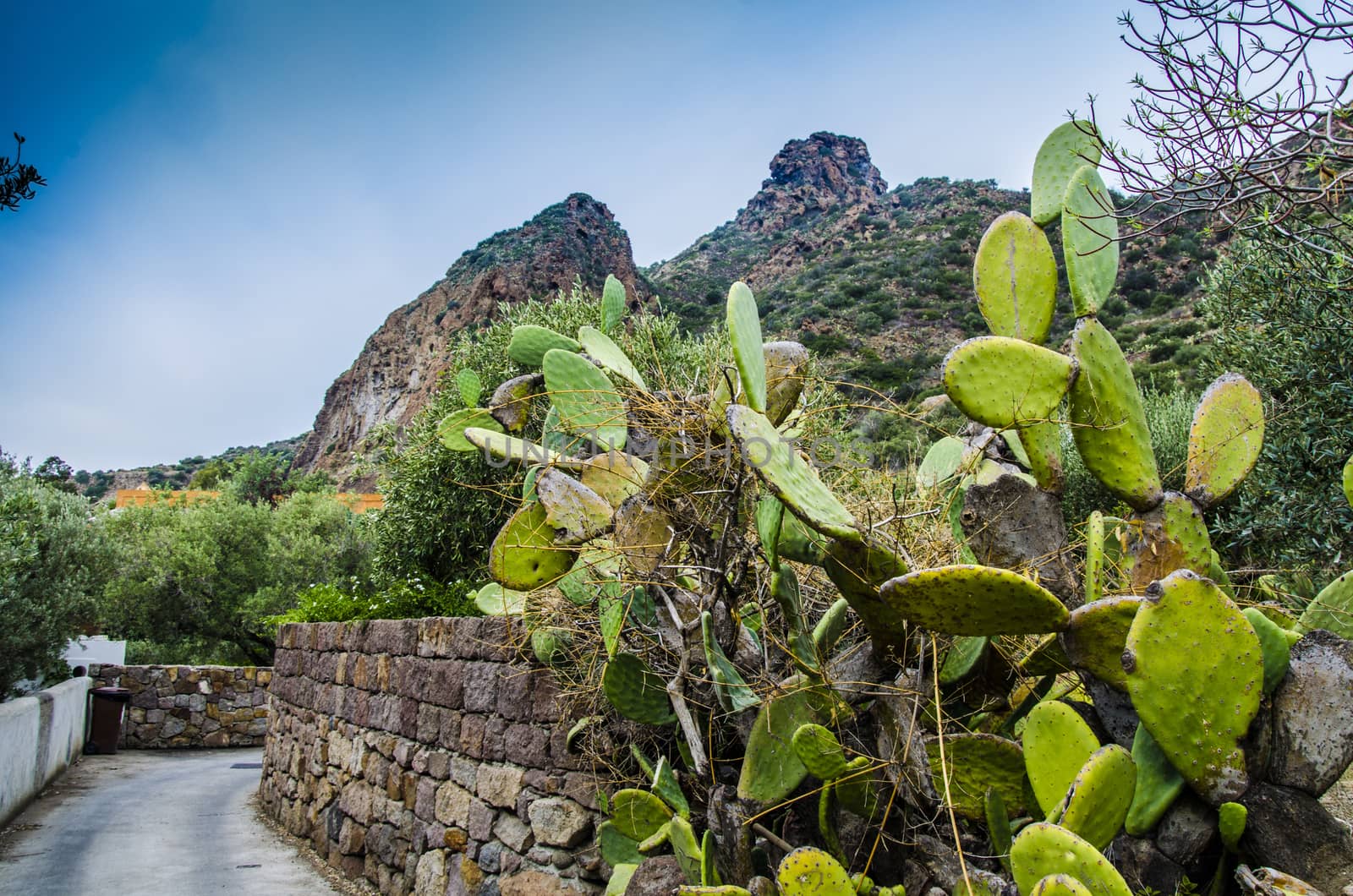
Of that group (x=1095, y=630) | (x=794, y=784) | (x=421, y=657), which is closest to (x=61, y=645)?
(x=421, y=657)

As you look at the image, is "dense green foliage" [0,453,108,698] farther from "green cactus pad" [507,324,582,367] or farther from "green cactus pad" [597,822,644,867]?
"green cactus pad" [597,822,644,867]

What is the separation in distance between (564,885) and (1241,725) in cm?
238

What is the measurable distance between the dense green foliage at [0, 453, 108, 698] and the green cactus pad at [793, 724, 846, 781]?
7532mm

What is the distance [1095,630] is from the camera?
1.65 meters

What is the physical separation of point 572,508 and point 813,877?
133 cm

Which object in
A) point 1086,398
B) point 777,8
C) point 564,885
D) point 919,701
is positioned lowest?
point 564,885

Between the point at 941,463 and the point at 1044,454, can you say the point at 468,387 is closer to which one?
the point at 941,463

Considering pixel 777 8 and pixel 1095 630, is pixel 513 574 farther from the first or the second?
pixel 777 8

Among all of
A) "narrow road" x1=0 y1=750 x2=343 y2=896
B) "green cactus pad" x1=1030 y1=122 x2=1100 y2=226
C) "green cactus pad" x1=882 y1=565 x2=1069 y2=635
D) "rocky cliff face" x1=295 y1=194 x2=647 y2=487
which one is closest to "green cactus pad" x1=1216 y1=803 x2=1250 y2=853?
"green cactus pad" x1=882 y1=565 x2=1069 y2=635

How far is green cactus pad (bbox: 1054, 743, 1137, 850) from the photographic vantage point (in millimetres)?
1436

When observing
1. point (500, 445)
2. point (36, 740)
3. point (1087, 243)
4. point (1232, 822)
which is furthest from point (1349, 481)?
point (36, 740)

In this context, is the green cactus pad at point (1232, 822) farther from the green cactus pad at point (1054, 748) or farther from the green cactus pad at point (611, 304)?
the green cactus pad at point (611, 304)

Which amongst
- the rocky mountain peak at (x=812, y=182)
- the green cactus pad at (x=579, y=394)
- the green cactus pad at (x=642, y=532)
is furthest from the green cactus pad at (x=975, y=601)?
the rocky mountain peak at (x=812, y=182)

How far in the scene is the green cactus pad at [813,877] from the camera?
176cm
